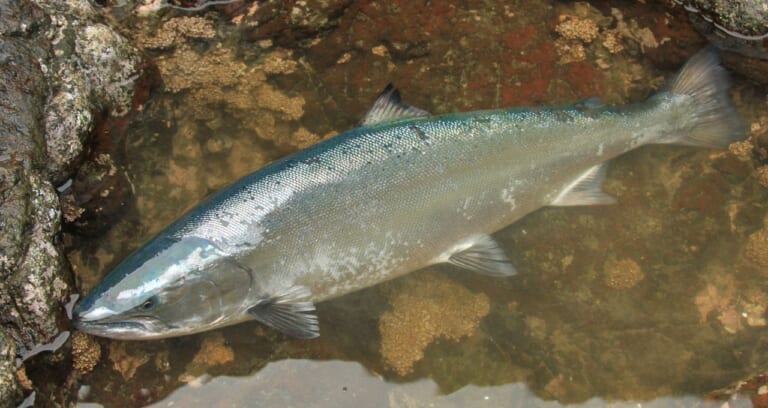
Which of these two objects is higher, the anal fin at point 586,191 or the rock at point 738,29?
the rock at point 738,29

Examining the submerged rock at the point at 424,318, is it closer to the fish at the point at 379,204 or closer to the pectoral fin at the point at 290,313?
the fish at the point at 379,204

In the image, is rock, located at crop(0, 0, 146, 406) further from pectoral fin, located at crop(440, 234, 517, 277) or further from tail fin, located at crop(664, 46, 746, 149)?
tail fin, located at crop(664, 46, 746, 149)

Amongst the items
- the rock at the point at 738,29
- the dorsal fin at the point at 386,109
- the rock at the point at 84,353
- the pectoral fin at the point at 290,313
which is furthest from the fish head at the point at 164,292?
the rock at the point at 738,29

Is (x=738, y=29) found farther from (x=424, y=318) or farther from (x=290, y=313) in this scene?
(x=290, y=313)

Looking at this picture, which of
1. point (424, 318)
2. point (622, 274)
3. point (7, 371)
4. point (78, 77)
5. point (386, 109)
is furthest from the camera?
point (622, 274)

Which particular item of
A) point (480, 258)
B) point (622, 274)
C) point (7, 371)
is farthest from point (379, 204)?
point (7, 371)

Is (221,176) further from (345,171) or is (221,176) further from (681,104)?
(681,104)

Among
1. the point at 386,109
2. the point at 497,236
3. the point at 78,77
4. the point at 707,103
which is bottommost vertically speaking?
the point at 497,236
